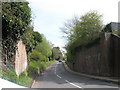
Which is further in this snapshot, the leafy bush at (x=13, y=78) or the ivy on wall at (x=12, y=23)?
the ivy on wall at (x=12, y=23)

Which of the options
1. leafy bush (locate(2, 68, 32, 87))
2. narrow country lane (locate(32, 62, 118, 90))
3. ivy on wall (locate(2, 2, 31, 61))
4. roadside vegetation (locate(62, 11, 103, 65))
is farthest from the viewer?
roadside vegetation (locate(62, 11, 103, 65))

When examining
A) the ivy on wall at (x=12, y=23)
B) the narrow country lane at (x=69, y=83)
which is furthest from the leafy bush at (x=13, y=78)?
the ivy on wall at (x=12, y=23)

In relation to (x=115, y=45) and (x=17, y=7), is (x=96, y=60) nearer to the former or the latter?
(x=115, y=45)

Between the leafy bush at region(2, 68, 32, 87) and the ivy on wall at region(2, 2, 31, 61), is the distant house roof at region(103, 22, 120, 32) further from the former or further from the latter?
the leafy bush at region(2, 68, 32, 87)

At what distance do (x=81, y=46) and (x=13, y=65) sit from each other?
18.3m

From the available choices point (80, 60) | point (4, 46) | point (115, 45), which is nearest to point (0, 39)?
point (4, 46)

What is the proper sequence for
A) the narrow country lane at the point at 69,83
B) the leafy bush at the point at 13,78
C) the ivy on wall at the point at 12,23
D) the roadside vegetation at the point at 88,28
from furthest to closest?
1. the roadside vegetation at the point at 88,28
2. the narrow country lane at the point at 69,83
3. the ivy on wall at the point at 12,23
4. the leafy bush at the point at 13,78

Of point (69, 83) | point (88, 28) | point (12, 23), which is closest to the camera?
point (12, 23)

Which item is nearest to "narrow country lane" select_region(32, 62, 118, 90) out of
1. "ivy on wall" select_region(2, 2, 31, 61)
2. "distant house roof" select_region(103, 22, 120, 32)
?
"ivy on wall" select_region(2, 2, 31, 61)

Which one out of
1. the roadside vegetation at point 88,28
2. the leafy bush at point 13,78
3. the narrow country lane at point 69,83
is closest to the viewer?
the leafy bush at point 13,78

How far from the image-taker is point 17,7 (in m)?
10.6

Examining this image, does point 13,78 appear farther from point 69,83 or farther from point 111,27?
point 111,27

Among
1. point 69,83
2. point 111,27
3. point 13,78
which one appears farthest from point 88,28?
point 13,78

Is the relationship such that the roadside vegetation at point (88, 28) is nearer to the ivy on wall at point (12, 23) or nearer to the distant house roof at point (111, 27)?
the distant house roof at point (111, 27)
